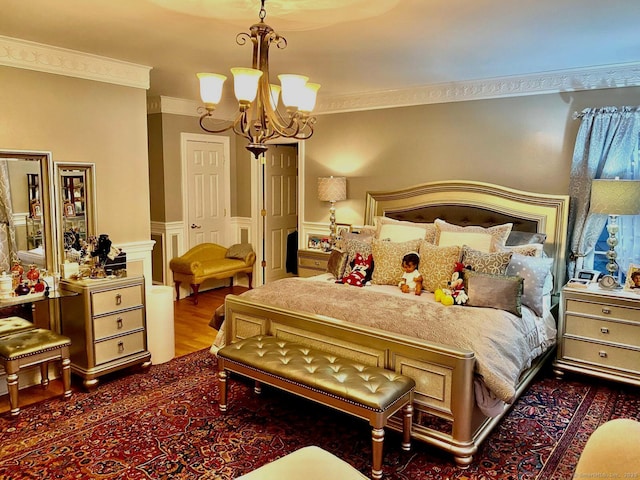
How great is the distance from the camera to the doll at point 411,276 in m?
3.67

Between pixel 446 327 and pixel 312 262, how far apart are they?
8.62 feet

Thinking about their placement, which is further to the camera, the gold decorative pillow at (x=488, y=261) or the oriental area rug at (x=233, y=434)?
the gold decorative pillow at (x=488, y=261)

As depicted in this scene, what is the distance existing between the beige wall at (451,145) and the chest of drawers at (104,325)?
270 cm

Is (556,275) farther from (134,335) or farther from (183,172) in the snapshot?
A: (183,172)

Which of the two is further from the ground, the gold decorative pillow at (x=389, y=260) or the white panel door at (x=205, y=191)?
the white panel door at (x=205, y=191)

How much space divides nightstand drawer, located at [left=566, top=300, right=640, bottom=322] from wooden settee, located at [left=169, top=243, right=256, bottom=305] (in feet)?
13.4

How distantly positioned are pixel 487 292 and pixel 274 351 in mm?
1471

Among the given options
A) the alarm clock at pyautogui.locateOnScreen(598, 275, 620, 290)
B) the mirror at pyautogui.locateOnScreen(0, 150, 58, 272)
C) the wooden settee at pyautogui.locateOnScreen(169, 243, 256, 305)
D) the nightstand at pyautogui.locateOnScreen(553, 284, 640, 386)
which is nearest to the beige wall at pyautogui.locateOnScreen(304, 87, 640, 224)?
the alarm clock at pyautogui.locateOnScreen(598, 275, 620, 290)

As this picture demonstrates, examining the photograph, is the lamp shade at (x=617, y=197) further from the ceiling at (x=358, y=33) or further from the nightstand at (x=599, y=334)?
the ceiling at (x=358, y=33)

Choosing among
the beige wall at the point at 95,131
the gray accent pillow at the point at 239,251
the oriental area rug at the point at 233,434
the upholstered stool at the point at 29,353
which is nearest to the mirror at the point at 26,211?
the beige wall at the point at 95,131

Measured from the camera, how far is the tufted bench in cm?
238

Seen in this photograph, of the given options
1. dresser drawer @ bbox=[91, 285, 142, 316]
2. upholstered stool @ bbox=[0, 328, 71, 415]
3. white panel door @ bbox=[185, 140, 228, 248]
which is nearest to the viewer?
upholstered stool @ bbox=[0, 328, 71, 415]

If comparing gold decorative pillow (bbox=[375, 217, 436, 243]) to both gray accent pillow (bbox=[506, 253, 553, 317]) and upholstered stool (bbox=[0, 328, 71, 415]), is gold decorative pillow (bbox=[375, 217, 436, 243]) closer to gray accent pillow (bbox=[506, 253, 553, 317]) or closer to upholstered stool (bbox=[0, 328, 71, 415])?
gray accent pillow (bbox=[506, 253, 553, 317])

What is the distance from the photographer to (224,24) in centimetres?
303
